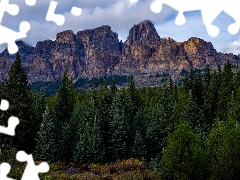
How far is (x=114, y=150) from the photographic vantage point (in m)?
44.0

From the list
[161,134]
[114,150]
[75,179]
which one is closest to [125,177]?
[75,179]

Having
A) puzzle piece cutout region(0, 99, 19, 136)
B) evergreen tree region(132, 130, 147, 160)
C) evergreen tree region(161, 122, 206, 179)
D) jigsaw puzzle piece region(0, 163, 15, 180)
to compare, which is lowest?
evergreen tree region(132, 130, 147, 160)

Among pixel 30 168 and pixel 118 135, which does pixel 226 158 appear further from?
pixel 118 135

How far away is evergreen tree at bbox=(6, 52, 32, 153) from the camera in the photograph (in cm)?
4243

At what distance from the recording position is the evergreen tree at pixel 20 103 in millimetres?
42431

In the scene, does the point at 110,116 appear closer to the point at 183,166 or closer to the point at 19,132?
the point at 19,132

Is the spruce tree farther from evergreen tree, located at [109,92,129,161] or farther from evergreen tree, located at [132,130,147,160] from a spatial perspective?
evergreen tree, located at [132,130,147,160]

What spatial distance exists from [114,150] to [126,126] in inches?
144

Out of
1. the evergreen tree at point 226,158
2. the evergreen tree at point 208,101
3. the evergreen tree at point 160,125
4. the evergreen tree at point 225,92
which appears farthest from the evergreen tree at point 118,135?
the evergreen tree at point 208,101

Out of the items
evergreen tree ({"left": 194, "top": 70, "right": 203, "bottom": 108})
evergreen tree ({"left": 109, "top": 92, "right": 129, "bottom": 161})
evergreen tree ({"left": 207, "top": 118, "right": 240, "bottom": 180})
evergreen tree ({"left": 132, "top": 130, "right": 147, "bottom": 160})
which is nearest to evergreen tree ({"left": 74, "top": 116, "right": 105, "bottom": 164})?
evergreen tree ({"left": 109, "top": 92, "right": 129, "bottom": 161})

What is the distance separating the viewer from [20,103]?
42.4 metres

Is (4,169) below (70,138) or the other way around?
the other way around

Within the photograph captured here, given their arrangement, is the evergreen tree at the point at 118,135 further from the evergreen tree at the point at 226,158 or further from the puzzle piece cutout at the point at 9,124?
the puzzle piece cutout at the point at 9,124

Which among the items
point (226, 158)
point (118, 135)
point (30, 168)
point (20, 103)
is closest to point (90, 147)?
point (118, 135)
